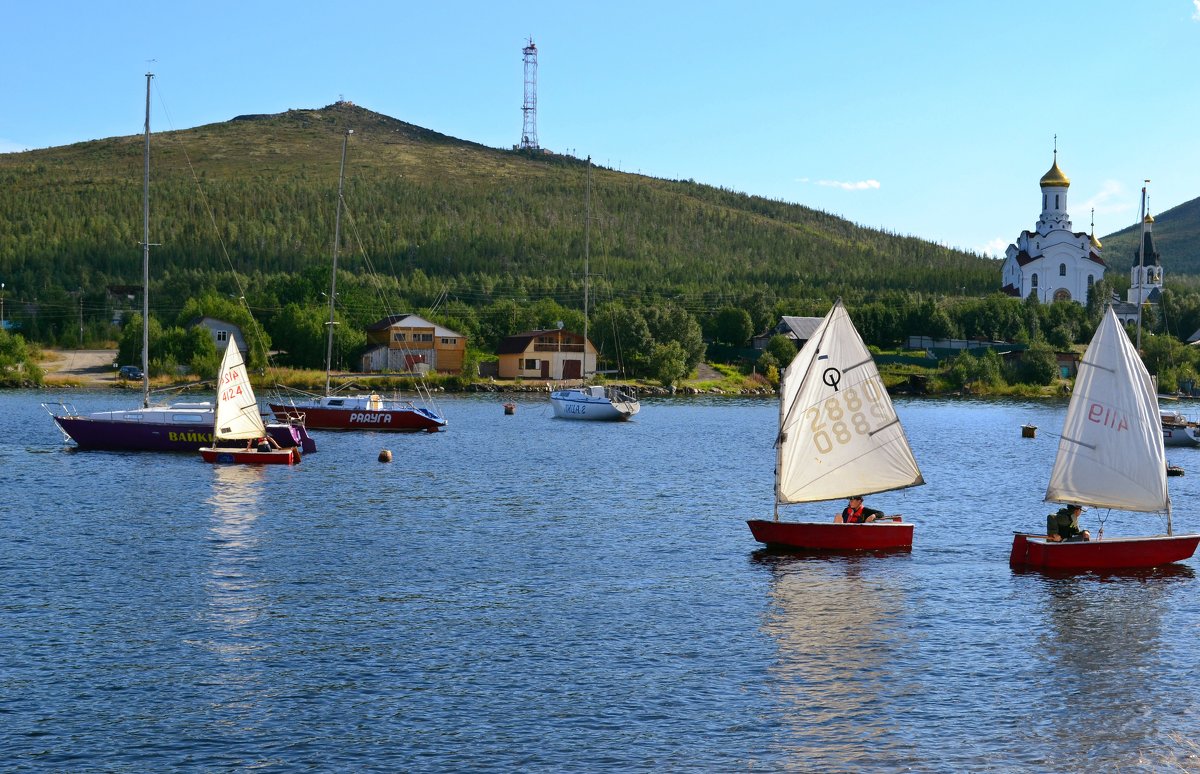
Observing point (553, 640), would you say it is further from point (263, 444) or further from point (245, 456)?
point (263, 444)

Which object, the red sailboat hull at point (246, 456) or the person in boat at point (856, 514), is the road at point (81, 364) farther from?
the person in boat at point (856, 514)

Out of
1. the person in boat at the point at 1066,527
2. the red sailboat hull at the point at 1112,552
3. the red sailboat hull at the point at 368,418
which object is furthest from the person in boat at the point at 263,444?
the person in boat at the point at 1066,527

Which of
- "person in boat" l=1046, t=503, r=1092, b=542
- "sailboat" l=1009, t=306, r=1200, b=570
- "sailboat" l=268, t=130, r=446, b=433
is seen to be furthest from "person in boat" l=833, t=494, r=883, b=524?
"sailboat" l=268, t=130, r=446, b=433

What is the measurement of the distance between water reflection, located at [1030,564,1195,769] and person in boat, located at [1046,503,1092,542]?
1317 millimetres

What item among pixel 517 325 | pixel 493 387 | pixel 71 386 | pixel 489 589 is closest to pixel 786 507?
Answer: pixel 489 589

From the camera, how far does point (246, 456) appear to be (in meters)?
75.2

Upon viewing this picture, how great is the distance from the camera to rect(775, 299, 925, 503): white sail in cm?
4609

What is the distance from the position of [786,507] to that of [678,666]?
2975cm

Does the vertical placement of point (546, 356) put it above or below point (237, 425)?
above

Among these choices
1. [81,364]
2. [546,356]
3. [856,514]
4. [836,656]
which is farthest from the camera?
[546,356]

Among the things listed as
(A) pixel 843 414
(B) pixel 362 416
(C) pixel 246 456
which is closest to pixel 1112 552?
(A) pixel 843 414

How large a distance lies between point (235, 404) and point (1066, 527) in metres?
48.1

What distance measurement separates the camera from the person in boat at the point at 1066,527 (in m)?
44.2

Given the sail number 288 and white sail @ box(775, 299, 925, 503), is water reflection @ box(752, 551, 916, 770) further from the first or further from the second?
the sail number 288
